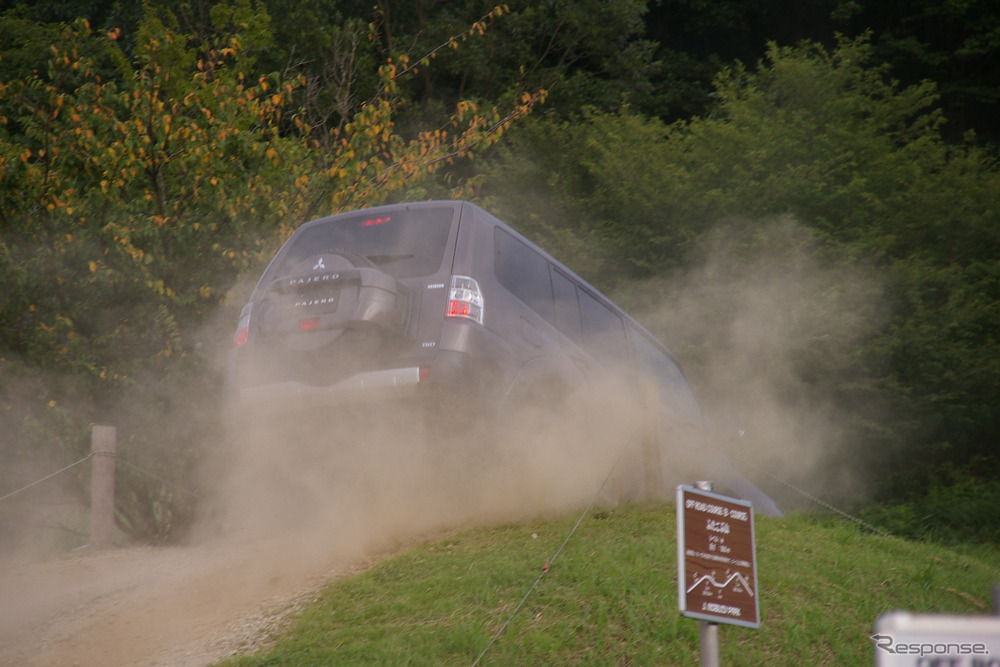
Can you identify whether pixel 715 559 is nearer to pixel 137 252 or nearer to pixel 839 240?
pixel 137 252

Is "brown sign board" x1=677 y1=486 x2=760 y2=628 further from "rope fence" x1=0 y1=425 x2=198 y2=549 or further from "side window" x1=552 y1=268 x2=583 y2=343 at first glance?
"rope fence" x1=0 y1=425 x2=198 y2=549

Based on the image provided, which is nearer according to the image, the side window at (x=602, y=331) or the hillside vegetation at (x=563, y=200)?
the side window at (x=602, y=331)

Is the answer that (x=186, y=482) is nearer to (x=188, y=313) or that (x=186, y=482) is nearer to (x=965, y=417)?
(x=188, y=313)

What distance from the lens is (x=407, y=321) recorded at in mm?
5910

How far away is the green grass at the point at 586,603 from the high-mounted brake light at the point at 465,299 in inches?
56.7

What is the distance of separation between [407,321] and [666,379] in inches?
137

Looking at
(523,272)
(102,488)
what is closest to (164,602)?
(102,488)

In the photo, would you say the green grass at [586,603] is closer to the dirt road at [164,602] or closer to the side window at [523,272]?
the dirt road at [164,602]

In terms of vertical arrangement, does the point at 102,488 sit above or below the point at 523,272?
below

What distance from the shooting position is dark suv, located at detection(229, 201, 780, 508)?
575 centimetres

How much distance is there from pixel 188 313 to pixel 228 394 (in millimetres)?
4172

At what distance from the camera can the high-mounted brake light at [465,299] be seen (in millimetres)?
5875

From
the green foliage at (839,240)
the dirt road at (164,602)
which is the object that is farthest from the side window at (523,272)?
the green foliage at (839,240)

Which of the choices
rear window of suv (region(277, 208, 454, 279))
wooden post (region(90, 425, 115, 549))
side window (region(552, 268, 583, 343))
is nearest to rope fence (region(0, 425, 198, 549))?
wooden post (region(90, 425, 115, 549))
